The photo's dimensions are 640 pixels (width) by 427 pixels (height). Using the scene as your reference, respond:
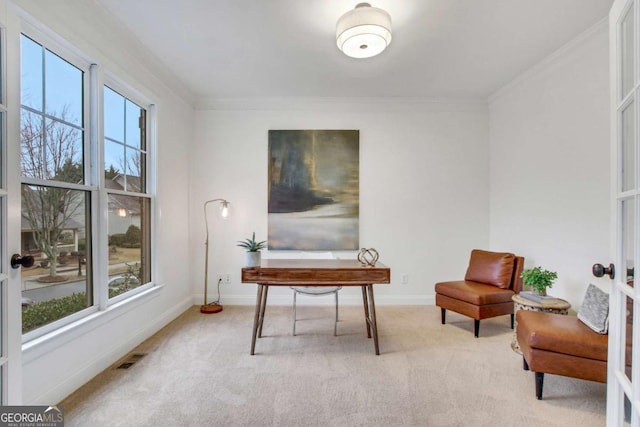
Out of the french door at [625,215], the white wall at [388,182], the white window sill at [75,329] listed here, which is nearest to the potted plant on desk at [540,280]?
the french door at [625,215]

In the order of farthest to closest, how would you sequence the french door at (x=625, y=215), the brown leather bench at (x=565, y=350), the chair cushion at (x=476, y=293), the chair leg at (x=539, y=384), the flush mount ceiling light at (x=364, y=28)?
the chair cushion at (x=476, y=293), the flush mount ceiling light at (x=364, y=28), the chair leg at (x=539, y=384), the brown leather bench at (x=565, y=350), the french door at (x=625, y=215)

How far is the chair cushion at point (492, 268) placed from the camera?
118 inches

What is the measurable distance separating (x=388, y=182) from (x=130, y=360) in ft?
10.8

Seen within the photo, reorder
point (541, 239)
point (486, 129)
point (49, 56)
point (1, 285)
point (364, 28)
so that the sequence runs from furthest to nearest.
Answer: point (486, 129) < point (541, 239) < point (364, 28) < point (49, 56) < point (1, 285)

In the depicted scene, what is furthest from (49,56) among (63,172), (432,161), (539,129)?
(539,129)

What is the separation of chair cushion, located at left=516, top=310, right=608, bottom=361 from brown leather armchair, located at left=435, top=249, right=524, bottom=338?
2.50ft

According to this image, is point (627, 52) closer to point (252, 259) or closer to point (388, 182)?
point (252, 259)

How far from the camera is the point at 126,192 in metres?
2.59

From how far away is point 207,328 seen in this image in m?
3.00

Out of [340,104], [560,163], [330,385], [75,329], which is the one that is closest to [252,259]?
[330,385]

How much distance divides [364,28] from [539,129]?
2268 mm

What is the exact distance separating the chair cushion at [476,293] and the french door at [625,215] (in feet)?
4.91

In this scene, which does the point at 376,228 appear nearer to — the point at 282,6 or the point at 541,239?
the point at 541,239

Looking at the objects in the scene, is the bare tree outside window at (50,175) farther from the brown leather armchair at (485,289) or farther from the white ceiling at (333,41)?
the brown leather armchair at (485,289)
